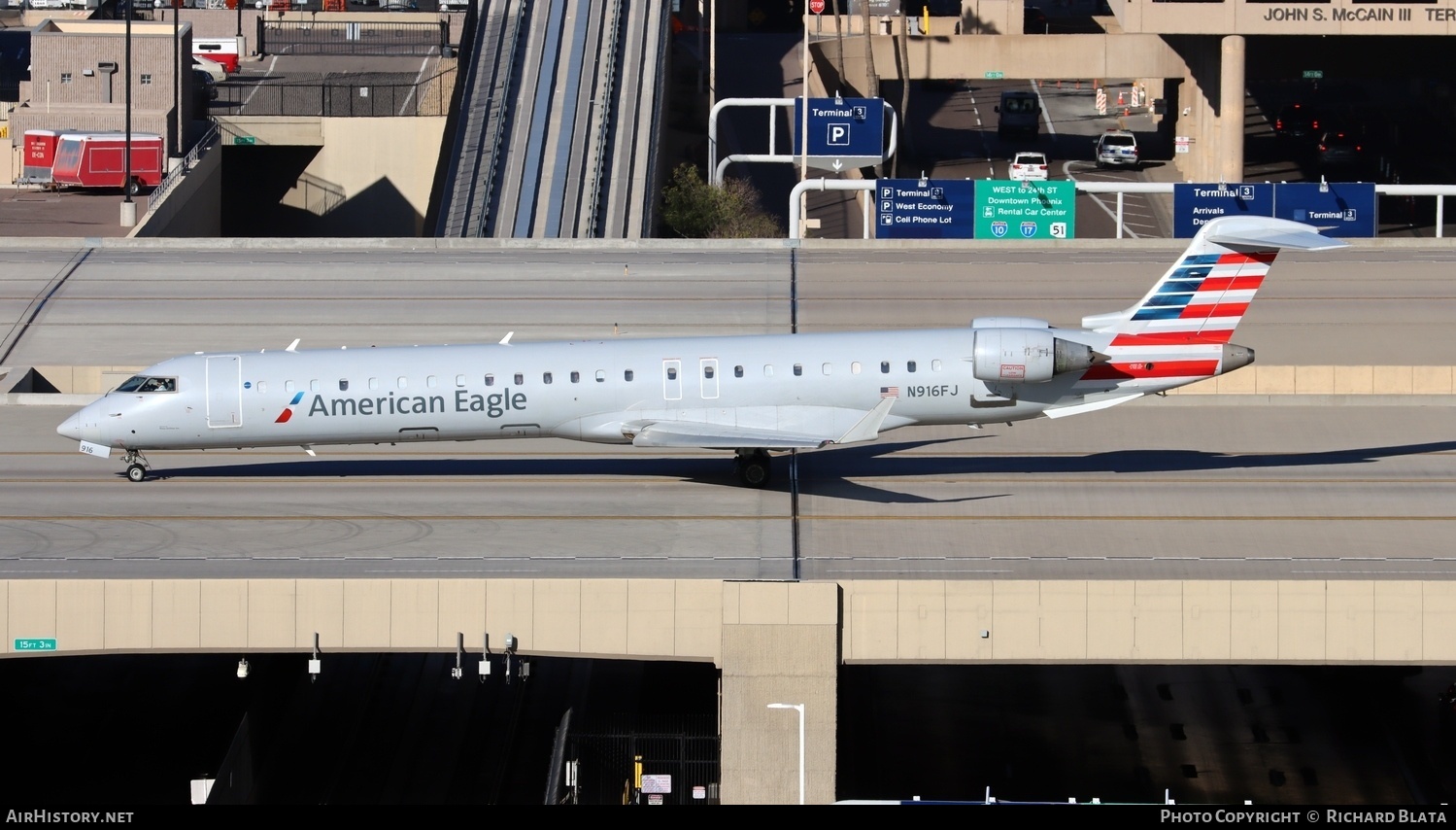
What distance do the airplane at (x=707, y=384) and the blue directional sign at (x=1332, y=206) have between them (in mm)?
24881

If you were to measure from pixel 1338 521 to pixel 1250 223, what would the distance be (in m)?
5.65

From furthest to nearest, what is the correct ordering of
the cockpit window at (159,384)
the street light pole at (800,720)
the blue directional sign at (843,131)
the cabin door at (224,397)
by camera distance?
the blue directional sign at (843,131)
the cockpit window at (159,384)
the cabin door at (224,397)
the street light pole at (800,720)

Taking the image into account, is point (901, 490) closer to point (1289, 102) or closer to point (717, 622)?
point (717, 622)

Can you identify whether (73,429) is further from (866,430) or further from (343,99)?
(343,99)

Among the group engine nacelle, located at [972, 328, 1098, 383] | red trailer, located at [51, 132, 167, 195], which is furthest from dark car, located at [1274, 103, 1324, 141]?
engine nacelle, located at [972, 328, 1098, 383]

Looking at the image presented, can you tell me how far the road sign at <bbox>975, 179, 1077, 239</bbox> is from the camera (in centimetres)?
5584

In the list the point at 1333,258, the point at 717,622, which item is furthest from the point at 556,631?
the point at 1333,258

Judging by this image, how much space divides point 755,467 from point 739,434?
6.37ft

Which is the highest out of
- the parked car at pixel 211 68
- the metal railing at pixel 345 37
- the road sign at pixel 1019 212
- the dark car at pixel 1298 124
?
the metal railing at pixel 345 37

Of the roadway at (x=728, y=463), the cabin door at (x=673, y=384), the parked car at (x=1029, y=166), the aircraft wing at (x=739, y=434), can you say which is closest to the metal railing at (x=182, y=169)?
the roadway at (x=728, y=463)

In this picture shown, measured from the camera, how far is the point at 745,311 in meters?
48.2

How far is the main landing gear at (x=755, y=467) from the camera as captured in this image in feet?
109

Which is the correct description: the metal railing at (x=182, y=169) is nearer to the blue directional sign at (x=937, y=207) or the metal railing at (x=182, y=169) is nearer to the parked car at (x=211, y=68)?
the parked car at (x=211, y=68)

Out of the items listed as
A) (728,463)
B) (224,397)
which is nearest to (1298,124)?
(728,463)
